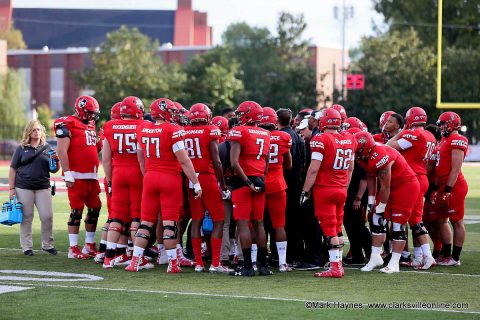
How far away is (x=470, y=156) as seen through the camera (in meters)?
52.8

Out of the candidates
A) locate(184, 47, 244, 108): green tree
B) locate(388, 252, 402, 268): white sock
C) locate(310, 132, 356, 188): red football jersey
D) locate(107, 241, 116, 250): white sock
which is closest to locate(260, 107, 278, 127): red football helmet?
locate(310, 132, 356, 188): red football jersey

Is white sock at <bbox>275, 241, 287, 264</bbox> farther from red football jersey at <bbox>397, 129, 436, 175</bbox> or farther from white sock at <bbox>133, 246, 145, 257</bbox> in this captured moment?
red football jersey at <bbox>397, 129, 436, 175</bbox>

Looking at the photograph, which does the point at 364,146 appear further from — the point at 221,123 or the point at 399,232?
the point at 221,123

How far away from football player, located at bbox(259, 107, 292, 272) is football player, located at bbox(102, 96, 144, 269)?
5.09 ft

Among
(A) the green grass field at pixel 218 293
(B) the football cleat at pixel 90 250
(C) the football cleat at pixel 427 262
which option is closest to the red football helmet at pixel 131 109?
(A) the green grass field at pixel 218 293

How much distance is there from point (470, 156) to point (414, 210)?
40.9 metres

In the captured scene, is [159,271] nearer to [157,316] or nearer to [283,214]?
[283,214]

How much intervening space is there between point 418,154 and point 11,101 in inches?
2009

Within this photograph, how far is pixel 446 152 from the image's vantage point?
13.6 meters

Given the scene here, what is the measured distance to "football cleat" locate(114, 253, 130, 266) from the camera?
508 inches

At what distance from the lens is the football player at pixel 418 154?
42.8 ft

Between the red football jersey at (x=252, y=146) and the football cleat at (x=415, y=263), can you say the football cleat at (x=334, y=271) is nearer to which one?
the red football jersey at (x=252, y=146)

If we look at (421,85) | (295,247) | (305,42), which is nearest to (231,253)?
(295,247)

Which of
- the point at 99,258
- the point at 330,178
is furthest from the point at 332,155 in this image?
the point at 99,258
